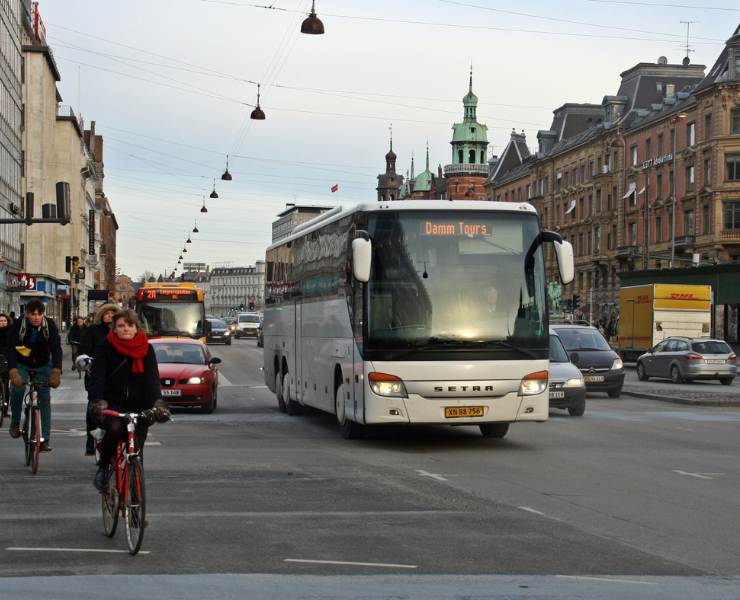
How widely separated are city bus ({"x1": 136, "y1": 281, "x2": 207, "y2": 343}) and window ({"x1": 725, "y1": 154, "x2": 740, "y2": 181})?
3916cm

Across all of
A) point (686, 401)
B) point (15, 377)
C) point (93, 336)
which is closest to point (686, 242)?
point (686, 401)

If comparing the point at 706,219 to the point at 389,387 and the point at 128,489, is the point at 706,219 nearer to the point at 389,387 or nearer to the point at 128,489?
the point at 389,387

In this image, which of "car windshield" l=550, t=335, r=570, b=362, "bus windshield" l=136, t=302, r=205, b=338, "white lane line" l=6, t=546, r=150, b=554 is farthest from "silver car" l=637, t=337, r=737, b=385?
"white lane line" l=6, t=546, r=150, b=554

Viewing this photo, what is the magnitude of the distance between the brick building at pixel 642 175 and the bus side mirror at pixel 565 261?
173 ft

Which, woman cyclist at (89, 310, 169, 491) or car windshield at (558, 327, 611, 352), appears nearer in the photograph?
woman cyclist at (89, 310, 169, 491)

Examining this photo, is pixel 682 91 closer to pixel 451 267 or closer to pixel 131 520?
pixel 451 267

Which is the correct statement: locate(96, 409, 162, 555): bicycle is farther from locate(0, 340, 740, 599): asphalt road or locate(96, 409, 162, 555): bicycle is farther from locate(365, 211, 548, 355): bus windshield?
locate(365, 211, 548, 355): bus windshield

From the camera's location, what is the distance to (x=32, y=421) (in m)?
13.1

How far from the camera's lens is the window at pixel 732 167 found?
72.1 metres

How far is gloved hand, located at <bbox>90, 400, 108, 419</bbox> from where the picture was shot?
8.42 metres

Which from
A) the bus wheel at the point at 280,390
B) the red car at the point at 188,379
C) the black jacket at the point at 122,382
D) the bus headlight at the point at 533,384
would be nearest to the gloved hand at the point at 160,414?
the black jacket at the point at 122,382

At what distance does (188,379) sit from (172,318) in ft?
70.6

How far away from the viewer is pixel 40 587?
6961 millimetres

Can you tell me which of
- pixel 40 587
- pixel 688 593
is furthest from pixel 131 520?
pixel 688 593
